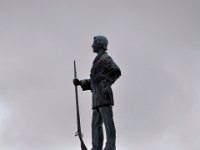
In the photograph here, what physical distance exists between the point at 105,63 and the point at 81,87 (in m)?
1.05

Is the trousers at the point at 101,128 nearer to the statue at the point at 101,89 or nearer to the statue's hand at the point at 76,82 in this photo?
the statue at the point at 101,89

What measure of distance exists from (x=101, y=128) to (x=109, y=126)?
64cm

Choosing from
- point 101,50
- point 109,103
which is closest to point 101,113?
point 109,103

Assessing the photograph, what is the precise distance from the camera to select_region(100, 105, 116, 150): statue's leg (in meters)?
18.0

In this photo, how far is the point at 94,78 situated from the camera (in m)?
19.1

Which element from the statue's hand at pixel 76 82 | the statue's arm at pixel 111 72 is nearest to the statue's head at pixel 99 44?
the statue's arm at pixel 111 72

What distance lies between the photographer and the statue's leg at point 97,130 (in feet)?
61.1

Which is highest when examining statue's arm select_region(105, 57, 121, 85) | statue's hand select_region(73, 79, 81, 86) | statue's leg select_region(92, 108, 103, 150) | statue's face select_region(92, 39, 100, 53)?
statue's face select_region(92, 39, 100, 53)

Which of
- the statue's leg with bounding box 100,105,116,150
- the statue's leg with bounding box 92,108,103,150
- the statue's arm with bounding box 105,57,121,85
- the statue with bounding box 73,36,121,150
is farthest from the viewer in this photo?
the statue's arm with bounding box 105,57,121,85

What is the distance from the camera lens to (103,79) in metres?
18.9

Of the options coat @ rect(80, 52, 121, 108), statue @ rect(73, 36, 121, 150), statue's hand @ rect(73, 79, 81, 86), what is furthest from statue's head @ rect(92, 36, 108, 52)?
statue's hand @ rect(73, 79, 81, 86)

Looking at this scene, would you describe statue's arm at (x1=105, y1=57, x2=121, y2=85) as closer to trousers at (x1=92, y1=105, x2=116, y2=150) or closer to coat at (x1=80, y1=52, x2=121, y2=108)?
coat at (x1=80, y1=52, x2=121, y2=108)

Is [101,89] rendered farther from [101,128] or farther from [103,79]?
[101,128]

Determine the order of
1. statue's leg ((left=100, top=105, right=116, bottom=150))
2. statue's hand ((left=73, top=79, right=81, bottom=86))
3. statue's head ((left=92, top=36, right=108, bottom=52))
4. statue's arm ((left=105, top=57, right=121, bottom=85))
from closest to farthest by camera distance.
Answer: statue's leg ((left=100, top=105, right=116, bottom=150))
statue's arm ((left=105, top=57, right=121, bottom=85))
statue's hand ((left=73, top=79, right=81, bottom=86))
statue's head ((left=92, top=36, right=108, bottom=52))
